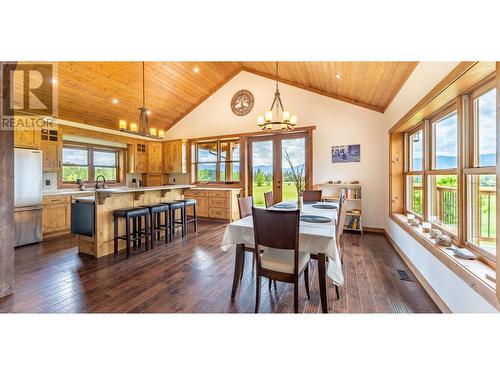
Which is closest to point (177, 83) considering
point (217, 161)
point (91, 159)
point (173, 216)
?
point (217, 161)

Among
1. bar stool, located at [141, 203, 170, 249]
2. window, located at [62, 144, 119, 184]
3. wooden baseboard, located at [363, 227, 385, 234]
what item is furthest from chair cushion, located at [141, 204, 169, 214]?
wooden baseboard, located at [363, 227, 385, 234]

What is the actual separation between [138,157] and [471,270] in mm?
7014

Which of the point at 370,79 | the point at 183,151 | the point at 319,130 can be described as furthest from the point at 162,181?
the point at 370,79

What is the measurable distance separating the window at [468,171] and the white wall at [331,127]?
1.83 m

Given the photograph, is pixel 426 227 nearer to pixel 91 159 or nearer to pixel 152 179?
pixel 152 179

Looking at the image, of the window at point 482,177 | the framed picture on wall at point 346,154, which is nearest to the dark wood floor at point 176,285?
the window at point 482,177

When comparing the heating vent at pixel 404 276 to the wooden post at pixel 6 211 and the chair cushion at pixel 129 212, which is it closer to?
the chair cushion at pixel 129 212

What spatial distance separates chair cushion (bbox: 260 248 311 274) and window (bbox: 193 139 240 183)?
4221 mm

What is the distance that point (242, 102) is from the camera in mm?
5824

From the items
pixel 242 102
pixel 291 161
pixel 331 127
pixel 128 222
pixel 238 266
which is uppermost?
pixel 242 102

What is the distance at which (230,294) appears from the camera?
2176mm

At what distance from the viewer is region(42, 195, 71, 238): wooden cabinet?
4082 millimetres

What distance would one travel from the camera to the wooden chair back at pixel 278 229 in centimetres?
164
